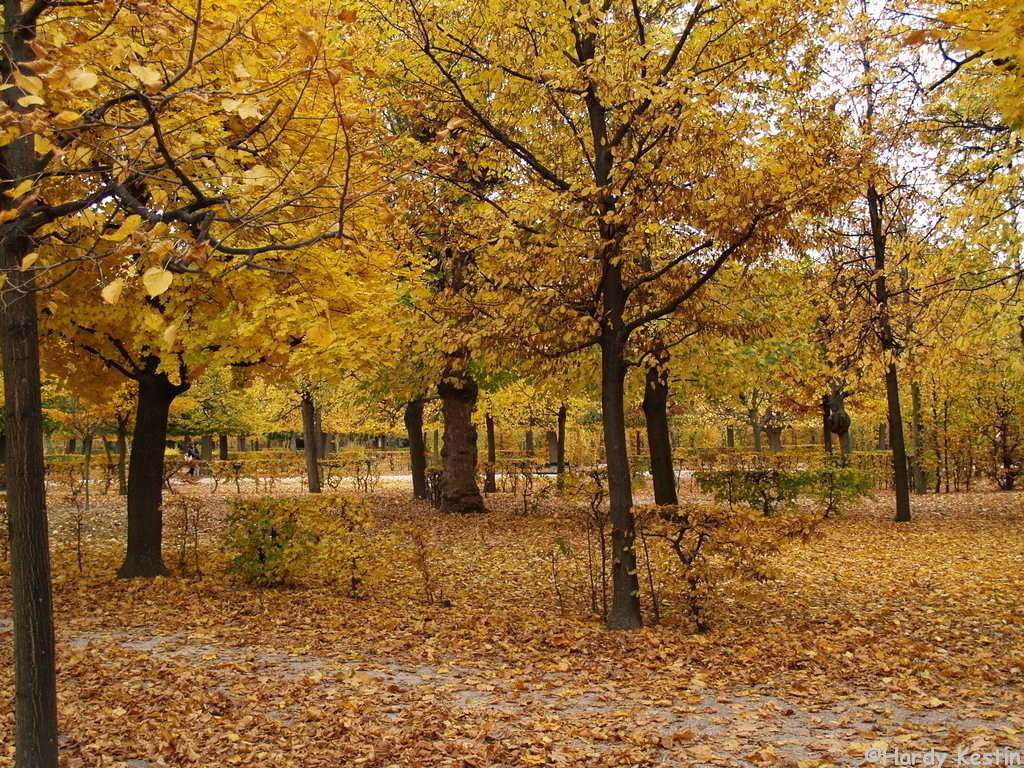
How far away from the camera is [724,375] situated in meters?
12.4

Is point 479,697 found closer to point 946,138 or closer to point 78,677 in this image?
point 78,677

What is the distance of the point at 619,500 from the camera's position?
643cm

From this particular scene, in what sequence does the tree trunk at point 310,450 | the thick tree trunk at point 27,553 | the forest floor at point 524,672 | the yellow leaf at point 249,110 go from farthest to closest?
the tree trunk at point 310,450
the forest floor at point 524,672
the thick tree trunk at point 27,553
the yellow leaf at point 249,110

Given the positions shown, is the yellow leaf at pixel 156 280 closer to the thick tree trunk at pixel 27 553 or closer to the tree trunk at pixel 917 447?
the thick tree trunk at pixel 27 553

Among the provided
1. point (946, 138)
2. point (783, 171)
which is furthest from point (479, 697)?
point (946, 138)

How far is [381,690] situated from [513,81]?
18.0 ft

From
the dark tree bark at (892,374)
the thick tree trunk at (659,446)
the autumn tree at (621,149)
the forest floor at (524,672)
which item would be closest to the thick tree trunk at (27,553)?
the forest floor at (524,672)

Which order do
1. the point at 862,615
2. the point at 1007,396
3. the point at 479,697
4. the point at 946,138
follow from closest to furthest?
the point at 479,697
the point at 862,615
the point at 946,138
the point at 1007,396

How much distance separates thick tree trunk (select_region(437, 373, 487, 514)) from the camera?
1534 cm

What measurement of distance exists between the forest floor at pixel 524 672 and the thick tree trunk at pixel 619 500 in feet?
0.88

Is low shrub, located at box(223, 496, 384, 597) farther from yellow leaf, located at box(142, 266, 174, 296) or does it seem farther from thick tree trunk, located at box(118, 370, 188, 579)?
yellow leaf, located at box(142, 266, 174, 296)

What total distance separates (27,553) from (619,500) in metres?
4.51

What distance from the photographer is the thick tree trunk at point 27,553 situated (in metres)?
3.01

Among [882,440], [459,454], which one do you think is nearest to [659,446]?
[459,454]
